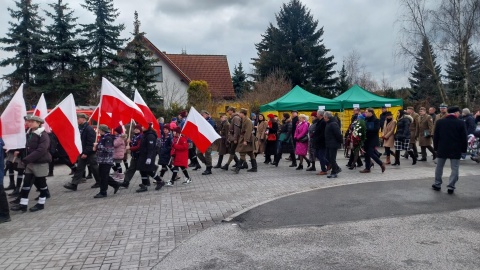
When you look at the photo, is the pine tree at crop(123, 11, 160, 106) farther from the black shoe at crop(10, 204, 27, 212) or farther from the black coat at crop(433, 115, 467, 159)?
the black coat at crop(433, 115, 467, 159)

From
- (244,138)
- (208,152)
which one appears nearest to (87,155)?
(208,152)

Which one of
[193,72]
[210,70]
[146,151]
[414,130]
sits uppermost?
[210,70]

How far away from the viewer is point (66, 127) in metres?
8.83

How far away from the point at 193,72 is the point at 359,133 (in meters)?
31.9

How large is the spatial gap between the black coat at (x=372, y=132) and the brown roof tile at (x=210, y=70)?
1115 inches

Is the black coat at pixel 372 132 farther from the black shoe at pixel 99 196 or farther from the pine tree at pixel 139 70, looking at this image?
the pine tree at pixel 139 70

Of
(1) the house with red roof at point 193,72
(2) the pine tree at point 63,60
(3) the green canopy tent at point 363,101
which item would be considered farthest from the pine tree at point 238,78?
(3) the green canopy tent at point 363,101

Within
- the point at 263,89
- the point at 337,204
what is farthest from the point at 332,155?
the point at 263,89

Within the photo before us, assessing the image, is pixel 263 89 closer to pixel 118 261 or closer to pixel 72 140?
pixel 72 140

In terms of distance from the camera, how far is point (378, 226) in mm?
6125

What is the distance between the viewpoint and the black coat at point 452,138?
8.22 meters

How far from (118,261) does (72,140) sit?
180 inches

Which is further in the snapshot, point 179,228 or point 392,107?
point 392,107

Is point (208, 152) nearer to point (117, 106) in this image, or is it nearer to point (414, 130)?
point (117, 106)
